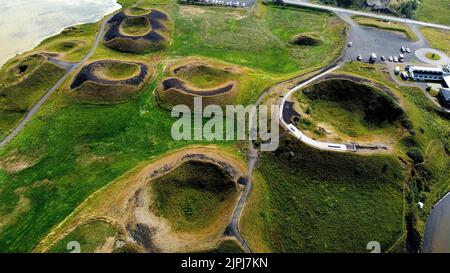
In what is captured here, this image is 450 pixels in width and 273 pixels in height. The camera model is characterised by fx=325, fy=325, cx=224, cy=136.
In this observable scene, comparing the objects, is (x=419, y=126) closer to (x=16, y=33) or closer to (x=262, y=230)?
(x=262, y=230)

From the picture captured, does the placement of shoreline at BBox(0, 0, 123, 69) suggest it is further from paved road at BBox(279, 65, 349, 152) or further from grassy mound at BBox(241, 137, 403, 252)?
grassy mound at BBox(241, 137, 403, 252)

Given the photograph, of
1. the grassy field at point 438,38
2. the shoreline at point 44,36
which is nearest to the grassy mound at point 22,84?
the shoreline at point 44,36

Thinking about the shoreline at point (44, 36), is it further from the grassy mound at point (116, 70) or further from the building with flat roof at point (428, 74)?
the building with flat roof at point (428, 74)

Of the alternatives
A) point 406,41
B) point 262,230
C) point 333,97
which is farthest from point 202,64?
point 406,41

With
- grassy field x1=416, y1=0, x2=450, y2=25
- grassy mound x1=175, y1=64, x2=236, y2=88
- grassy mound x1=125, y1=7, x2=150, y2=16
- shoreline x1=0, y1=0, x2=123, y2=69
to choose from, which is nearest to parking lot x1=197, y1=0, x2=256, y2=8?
grassy mound x1=125, y1=7, x2=150, y2=16

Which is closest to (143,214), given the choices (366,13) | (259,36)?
(259,36)

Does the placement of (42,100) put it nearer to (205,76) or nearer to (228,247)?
(205,76)
